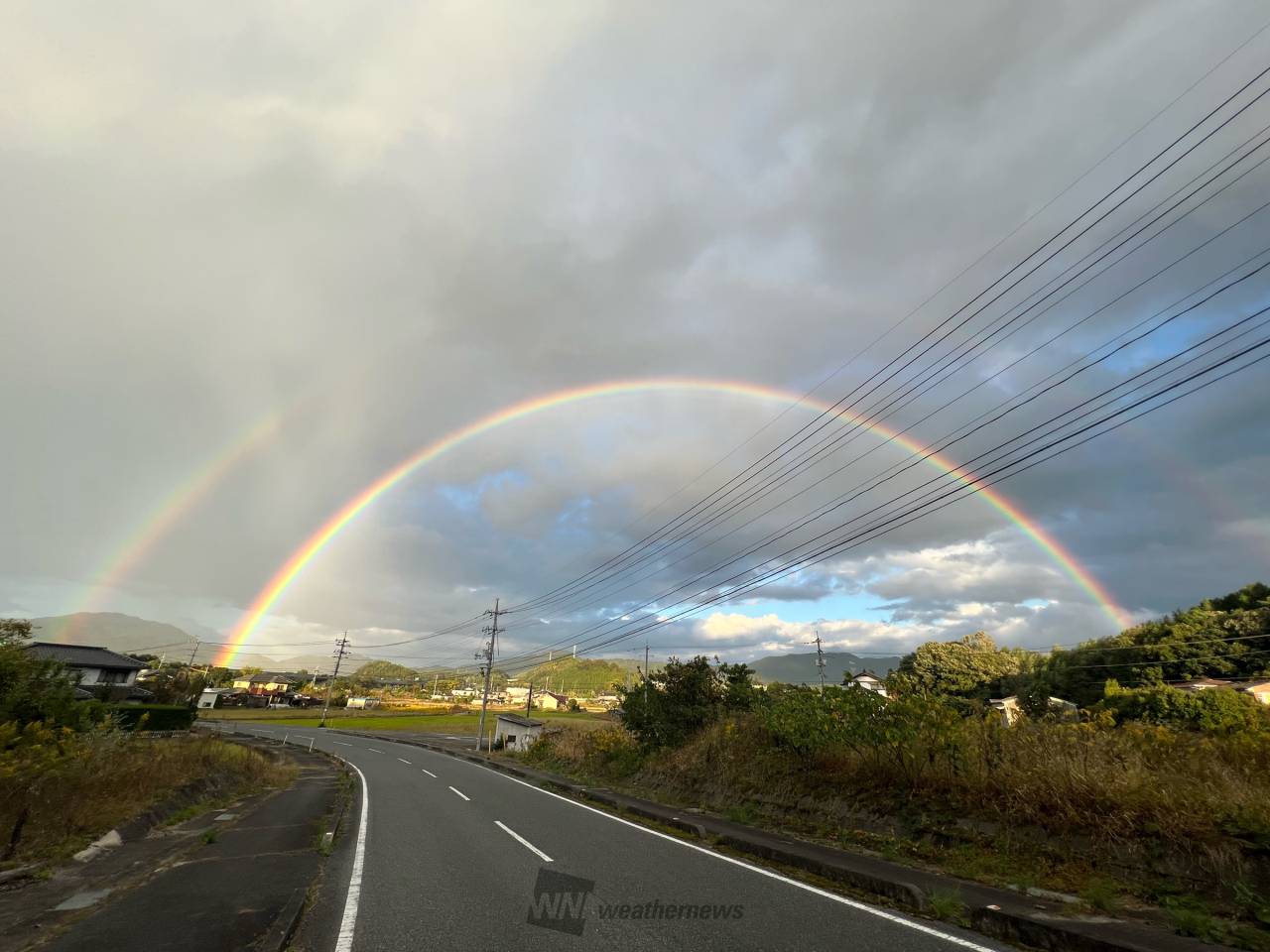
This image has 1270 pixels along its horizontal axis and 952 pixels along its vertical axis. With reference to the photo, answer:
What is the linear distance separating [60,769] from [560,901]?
31.7ft

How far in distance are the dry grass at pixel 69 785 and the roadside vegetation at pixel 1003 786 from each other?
1296 centimetres

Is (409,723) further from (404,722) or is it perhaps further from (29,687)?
(29,687)

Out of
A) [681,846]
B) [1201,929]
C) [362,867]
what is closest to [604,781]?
[681,846]

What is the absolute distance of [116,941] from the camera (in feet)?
19.4

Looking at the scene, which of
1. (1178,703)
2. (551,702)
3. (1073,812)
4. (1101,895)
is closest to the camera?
(1101,895)

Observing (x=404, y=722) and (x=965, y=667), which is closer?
(x=965, y=667)

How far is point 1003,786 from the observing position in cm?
901

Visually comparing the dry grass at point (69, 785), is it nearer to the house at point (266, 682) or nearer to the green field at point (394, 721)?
the green field at point (394, 721)

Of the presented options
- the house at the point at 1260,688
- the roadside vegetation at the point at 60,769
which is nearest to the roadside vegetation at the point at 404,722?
the roadside vegetation at the point at 60,769

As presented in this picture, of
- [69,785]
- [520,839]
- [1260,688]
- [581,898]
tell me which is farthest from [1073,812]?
[1260,688]

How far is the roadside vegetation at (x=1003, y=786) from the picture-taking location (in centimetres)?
643

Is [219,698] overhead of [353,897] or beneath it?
overhead

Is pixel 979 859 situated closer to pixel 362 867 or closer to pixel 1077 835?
pixel 1077 835

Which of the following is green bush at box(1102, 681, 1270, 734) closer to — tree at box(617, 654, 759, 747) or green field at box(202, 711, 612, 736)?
tree at box(617, 654, 759, 747)
